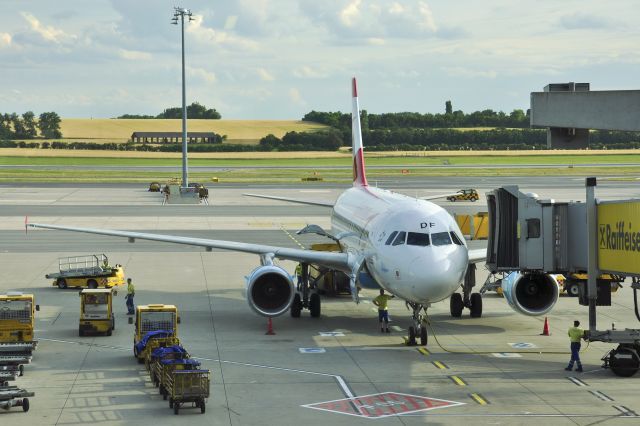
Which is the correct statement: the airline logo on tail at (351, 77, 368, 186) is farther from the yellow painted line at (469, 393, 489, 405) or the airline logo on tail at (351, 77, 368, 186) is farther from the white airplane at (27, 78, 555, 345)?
the yellow painted line at (469, 393, 489, 405)

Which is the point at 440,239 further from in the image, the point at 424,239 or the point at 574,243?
the point at 574,243

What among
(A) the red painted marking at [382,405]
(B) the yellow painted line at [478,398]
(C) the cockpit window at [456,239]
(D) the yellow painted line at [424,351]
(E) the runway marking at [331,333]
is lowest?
(B) the yellow painted line at [478,398]

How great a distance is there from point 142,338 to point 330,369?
6.13 m

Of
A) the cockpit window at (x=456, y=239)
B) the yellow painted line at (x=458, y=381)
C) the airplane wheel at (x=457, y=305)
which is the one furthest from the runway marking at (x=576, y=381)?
the airplane wheel at (x=457, y=305)

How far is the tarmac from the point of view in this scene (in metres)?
25.4

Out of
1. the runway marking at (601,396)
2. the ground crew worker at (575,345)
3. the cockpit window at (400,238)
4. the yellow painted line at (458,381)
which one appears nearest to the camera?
the runway marking at (601,396)

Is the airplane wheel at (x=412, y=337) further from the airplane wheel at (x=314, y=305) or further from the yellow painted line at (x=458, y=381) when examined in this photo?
the airplane wheel at (x=314, y=305)

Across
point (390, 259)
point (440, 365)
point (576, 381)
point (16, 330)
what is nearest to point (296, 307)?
point (390, 259)

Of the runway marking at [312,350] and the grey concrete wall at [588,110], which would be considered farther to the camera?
the runway marking at [312,350]

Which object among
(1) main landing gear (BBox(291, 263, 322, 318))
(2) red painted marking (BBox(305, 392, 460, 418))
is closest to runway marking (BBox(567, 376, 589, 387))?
(2) red painted marking (BBox(305, 392, 460, 418))

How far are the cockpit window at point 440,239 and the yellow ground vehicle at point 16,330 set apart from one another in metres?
13.0

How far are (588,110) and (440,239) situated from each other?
10.3m

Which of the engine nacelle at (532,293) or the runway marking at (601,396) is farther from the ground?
the engine nacelle at (532,293)

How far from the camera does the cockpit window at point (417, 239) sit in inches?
1284
